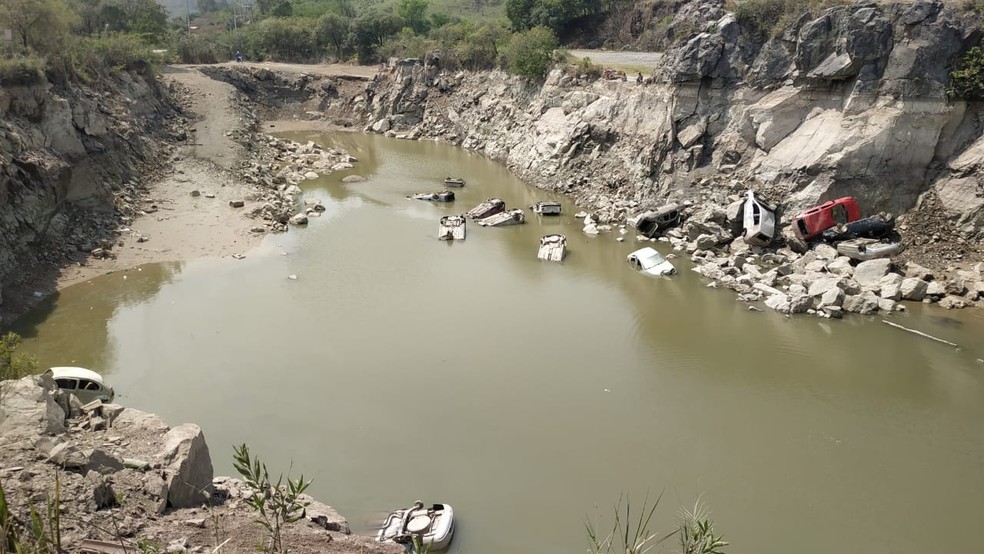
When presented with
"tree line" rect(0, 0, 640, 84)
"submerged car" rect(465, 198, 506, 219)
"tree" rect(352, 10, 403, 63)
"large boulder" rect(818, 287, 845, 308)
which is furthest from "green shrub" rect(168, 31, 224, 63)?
"large boulder" rect(818, 287, 845, 308)

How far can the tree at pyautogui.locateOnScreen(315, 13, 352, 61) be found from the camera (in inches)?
2520

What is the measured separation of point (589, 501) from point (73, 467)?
8086 millimetres

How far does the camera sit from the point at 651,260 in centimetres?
2341

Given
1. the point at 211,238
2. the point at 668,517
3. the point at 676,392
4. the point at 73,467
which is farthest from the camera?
the point at 211,238

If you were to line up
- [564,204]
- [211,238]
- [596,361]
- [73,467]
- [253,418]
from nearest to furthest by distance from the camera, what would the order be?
1. [73,467]
2. [253,418]
3. [596,361]
4. [211,238]
5. [564,204]

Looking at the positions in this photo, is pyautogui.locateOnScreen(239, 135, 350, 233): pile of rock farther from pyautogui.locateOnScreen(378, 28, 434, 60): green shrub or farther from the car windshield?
pyautogui.locateOnScreen(378, 28, 434, 60): green shrub

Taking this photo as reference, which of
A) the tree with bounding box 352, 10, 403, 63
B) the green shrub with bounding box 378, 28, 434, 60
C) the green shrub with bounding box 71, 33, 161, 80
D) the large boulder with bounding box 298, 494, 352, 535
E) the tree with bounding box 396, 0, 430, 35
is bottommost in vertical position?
the large boulder with bounding box 298, 494, 352, 535

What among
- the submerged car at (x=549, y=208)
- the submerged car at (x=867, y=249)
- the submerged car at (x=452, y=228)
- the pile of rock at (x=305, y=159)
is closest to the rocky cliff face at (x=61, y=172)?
the pile of rock at (x=305, y=159)

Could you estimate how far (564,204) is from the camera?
32.0 m

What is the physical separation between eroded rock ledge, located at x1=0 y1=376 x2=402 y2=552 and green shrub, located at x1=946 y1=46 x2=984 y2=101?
23896 millimetres

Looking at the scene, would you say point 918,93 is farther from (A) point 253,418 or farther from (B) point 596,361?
(A) point 253,418

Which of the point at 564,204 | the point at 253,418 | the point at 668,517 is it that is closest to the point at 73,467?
A: the point at 253,418

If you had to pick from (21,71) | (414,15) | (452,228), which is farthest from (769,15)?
(414,15)

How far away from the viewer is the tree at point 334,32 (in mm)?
64000
